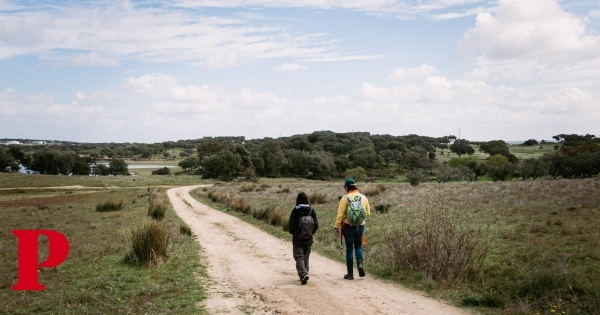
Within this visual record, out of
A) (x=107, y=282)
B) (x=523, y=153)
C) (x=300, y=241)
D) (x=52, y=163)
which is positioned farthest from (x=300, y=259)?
(x=523, y=153)

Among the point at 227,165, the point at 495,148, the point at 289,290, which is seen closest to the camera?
the point at 289,290

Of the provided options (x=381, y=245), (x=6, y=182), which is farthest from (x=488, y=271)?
(x=6, y=182)

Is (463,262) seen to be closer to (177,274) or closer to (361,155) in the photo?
(177,274)

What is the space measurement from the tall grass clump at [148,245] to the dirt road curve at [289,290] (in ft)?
5.00

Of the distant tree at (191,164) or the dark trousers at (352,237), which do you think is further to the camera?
the distant tree at (191,164)

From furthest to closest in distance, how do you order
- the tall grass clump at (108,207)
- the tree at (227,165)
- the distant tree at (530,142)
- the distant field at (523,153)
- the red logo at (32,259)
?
1. the distant tree at (530,142)
2. the distant field at (523,153)
3. the tree at (227,165)
4. the tall grass clump at (108,207)
5. the red logo at (32,259)

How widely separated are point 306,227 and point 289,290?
1.47 m

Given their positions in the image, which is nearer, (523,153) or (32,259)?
(32,259)

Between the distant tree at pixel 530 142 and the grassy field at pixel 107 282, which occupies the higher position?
the distant tree at pixel 530 142

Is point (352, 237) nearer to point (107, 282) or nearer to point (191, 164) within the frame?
point (107, 282)

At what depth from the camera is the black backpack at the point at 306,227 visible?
9.96 meters

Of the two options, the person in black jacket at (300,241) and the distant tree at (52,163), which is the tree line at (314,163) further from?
the person in black jacket at (300,241)

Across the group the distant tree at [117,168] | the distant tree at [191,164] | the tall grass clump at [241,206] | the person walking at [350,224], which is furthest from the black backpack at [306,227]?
the distant tree at [117,168]

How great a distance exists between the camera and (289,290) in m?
9.36
